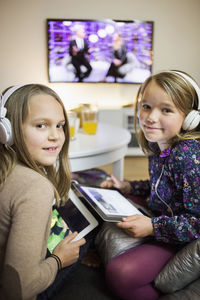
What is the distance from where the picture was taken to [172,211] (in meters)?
1.02

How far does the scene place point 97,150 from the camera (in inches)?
54.2

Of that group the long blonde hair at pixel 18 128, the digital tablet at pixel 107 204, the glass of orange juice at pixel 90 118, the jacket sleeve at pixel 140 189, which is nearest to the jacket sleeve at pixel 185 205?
the digital tablet at pixel 107 204

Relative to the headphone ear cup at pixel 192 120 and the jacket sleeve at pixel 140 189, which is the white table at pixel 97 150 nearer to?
the jacket sleeve at pixel 140 189

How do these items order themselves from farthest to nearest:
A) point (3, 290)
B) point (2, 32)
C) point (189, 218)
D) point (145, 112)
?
point (2, 32), point (145, 112), point (189, 218), point (3, 290)

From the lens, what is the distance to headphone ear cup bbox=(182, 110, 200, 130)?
0.94m

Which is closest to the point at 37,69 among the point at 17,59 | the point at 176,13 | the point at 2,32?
the point at 17,59

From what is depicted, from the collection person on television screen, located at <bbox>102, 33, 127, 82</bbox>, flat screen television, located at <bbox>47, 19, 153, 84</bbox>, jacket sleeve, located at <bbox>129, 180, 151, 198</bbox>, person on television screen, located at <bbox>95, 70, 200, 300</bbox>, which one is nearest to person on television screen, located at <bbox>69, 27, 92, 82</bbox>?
flat screen television, located at <bbox>47, 19, 153, 84</bbox>

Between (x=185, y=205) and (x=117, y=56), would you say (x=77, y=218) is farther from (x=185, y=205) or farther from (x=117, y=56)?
(x=117, y=56)

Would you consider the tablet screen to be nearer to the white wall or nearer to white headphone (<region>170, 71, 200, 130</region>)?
white headphone (<region>170, 71, 200, 130</region>)

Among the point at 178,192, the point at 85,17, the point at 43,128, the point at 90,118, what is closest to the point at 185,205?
the point at 178,192

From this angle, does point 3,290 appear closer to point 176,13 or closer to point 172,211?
point 172,211

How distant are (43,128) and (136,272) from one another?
0.56 metres

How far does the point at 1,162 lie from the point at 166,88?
0.59 metres

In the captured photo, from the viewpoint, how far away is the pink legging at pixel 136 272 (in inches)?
35.3
